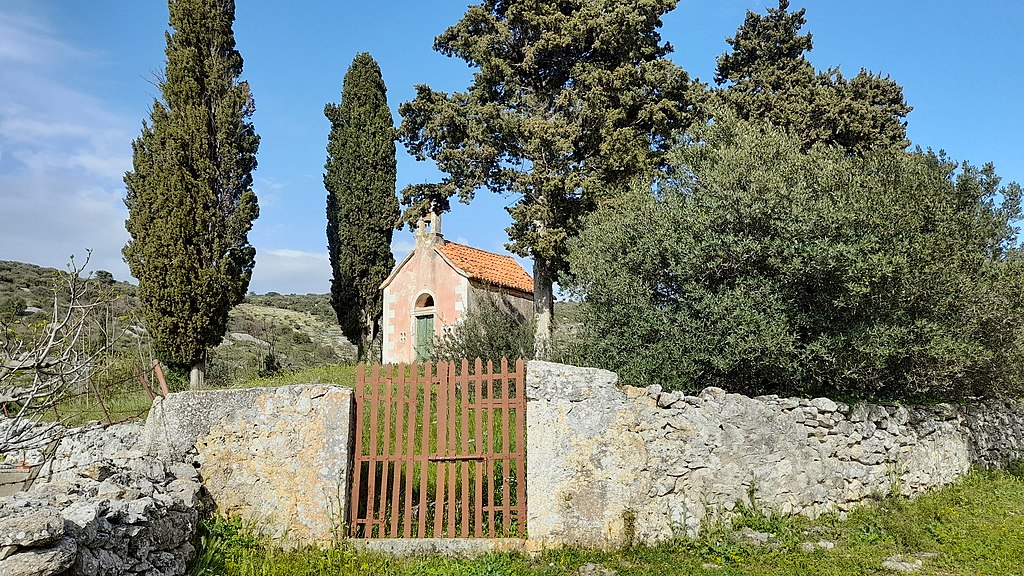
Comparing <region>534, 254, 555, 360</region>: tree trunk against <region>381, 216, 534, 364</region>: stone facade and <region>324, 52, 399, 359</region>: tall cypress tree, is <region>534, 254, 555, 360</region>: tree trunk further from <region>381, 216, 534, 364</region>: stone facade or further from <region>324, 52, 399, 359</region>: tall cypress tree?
<region>324, 52, 399, 359</region>: tall cypress tree

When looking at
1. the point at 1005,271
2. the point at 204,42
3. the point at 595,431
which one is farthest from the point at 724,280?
the point at 204,42

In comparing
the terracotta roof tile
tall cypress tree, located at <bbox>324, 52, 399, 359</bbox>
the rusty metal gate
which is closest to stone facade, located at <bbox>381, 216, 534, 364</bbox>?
the terracotta roof tile

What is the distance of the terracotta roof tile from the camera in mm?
20750

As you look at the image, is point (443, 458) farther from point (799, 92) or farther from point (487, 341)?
point (799, 92)

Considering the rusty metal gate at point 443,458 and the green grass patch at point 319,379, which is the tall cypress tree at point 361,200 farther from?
the rusty metal gate at point 443,458

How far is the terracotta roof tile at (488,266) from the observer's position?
20.8 meters

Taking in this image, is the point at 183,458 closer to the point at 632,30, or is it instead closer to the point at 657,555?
the point at 657,555

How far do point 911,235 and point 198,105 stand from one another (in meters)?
16.5

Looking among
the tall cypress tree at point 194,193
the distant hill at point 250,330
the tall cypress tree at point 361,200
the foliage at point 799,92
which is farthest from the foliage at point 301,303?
the foliage at point 799,92

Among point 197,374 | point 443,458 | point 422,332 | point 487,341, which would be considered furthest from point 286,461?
point 422,332

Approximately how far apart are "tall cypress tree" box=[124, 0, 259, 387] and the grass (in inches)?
406

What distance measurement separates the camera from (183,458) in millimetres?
7680

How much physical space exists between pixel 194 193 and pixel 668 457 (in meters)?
14.0

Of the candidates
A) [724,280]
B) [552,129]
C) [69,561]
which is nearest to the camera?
[69,561]
